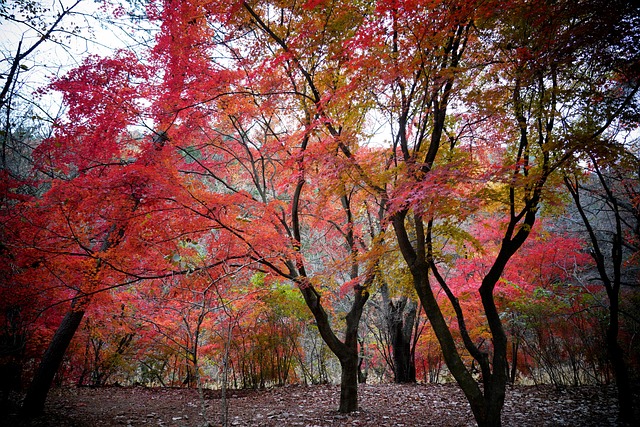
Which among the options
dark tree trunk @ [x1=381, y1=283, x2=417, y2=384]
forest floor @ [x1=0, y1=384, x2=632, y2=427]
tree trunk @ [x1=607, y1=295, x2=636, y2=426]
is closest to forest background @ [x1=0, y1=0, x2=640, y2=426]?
tree trunk @ [x1=607, y1=295, x2=636, y2=426]

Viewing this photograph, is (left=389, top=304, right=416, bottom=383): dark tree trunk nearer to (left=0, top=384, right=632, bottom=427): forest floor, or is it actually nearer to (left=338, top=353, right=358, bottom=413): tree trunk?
(left=0, top=384, right=632, bottom=427): forest floor

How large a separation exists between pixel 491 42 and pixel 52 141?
7136 millimetres

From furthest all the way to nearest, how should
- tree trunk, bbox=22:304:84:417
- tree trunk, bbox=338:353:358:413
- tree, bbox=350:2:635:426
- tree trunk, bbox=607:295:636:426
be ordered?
tree trunk, bbox=338:353:358:413
tree trunk, bbox=22:304:84:417
tree trunk, bbox=607:295:636:426
tree, bbox=350:2:635:426

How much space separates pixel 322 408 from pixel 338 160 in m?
4.59

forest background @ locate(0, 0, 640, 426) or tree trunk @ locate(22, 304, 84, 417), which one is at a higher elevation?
forest background @ locate(0, 0, 640, 426)

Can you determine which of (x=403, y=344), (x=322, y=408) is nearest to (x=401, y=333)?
(x=403, y=344)

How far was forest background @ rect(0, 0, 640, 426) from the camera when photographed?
12.1 feet

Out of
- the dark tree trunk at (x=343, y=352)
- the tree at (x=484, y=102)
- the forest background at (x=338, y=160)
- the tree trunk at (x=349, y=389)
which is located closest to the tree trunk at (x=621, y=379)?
the forest background at (x=338, y=160)

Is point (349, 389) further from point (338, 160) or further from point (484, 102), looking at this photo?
point (484, 102)

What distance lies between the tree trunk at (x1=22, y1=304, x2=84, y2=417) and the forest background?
0.09ft

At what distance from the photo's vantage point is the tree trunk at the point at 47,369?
17.6 ft

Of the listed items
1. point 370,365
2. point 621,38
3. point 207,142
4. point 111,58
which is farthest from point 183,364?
point 621,38

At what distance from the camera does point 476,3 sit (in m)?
3.37

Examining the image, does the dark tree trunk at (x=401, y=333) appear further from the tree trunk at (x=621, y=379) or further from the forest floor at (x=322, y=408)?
the tree trunk at (x=621, y=379)
